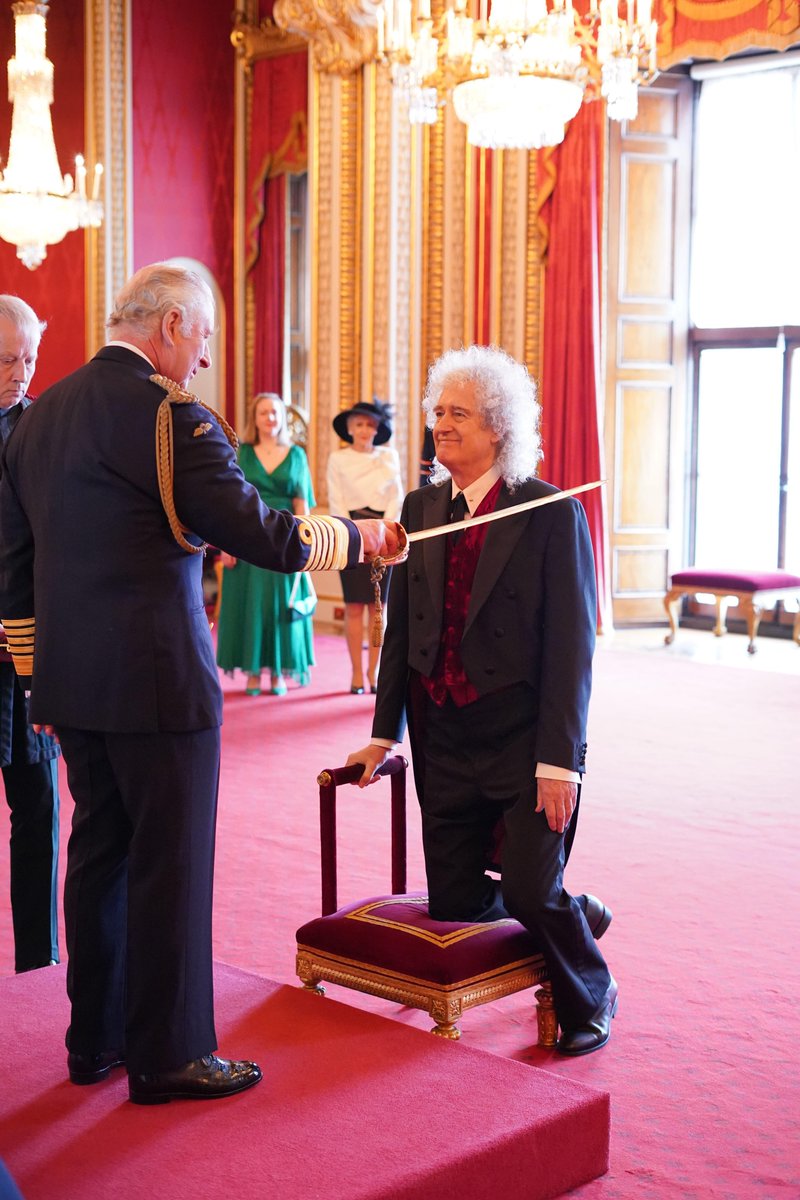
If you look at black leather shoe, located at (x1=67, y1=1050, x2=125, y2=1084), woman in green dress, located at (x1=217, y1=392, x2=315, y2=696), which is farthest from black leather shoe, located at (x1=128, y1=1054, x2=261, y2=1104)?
woman in green dress, located at (x1=217, y1=392, x2=315, y2=696)

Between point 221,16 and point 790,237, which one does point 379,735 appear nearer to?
point 790,237

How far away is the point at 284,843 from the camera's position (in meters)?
5.02

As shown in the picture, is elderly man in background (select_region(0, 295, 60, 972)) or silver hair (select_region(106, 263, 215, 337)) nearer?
silver hair (select_region(106, 263, 215, 337))

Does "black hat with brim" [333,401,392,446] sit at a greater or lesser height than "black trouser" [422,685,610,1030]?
greater

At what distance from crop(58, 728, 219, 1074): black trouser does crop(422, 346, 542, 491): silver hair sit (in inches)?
38.8

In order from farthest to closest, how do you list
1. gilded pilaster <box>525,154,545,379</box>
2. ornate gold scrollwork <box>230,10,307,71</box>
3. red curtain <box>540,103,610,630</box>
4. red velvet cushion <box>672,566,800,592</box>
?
ornate gold scrollwork <box>230,10,307,71</box>, gilded pilaster <box>525,154,545,379</box>, red curtain <box>540,103,610,630</box>, red velvet cushion <box>672,566,800,592</box>

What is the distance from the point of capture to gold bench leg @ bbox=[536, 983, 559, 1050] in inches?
127

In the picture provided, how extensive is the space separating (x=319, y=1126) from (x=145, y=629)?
928 mm

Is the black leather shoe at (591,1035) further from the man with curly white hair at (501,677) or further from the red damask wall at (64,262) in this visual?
the red damask wall at (64,262)

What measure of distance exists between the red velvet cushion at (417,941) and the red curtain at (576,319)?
6554 millimetres

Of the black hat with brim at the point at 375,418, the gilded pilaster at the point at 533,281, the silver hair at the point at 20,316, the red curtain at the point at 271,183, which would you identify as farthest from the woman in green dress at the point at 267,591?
the silver hair at the point at 20,316

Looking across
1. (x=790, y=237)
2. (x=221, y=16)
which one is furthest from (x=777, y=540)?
(x=221, y=16)

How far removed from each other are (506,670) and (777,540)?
7.71 meters

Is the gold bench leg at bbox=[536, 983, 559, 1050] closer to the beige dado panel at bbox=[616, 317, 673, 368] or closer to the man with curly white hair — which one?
the man with curly white hair
